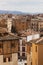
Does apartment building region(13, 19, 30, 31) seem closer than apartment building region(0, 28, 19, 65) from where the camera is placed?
No

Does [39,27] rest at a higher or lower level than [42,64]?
lower

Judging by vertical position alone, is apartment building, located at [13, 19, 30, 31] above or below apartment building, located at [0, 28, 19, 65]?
below

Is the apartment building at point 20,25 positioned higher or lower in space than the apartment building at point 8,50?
lower

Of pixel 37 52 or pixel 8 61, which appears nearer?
pixel 37 52

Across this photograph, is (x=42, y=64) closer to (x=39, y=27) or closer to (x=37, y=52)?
(x=37, y=52)

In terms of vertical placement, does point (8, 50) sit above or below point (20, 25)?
above

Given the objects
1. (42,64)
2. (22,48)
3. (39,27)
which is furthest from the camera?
(39,27)

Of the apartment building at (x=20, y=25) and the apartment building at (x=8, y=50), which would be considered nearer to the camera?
the apartment building at (x=8, y=50)

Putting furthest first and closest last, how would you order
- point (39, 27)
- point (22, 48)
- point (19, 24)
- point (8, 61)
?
point (39, 27) < point (19, 24) < point (22, 48) < point (8, 61)

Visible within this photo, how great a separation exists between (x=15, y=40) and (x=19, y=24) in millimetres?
27954

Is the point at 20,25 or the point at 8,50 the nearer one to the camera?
the point at 8,50

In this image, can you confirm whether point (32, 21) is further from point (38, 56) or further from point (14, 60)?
point (38, 56)

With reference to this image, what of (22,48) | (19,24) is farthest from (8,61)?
(19,24)

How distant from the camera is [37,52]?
15.0 meters
